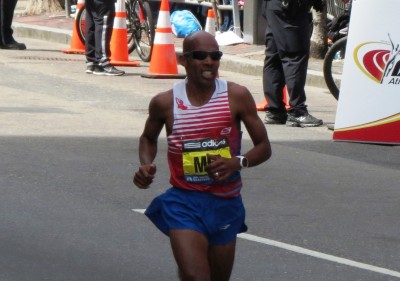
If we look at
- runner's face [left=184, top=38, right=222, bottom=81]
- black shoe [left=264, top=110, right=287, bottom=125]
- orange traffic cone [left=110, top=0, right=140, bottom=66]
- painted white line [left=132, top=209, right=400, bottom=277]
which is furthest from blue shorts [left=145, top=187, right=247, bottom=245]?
orange traffic cone [left=110, top=0, right=140, bottom=66]

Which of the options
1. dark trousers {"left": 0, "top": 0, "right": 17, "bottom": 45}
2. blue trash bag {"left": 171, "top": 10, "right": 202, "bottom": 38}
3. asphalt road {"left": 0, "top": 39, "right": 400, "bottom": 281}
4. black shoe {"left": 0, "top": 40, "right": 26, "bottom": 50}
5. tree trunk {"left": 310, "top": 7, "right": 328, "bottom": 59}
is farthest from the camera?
blue trash bag {"left": 171, "top": 10, "right": 202, "bottom": 38}

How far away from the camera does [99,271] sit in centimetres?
666

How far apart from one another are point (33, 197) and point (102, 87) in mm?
6521

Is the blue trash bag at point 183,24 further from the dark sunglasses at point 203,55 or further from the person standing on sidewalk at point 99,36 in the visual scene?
the dark sunglasses at point 203,55

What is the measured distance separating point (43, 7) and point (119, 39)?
8359 millimetres

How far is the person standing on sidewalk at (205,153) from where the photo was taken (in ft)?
17.2

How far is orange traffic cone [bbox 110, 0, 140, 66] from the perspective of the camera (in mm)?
17561

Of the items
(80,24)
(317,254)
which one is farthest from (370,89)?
(80,24)

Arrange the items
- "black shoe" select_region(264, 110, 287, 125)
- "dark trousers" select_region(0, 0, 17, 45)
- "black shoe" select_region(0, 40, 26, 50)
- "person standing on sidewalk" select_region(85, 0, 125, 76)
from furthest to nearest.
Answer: "black shoe" select_region(0, 40, 26, 50)
"dark trousers" select_region(0, 0, 17, 45)
"person standing on sidewalk" select_region(85, 0, 125, 76)
"black shoe" select_region(264, 110, 287, 125)

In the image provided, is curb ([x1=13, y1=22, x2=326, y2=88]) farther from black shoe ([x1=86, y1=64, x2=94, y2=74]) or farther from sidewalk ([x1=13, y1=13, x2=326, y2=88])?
black shoe ([x1=86, y1=64, x2=94, y2=74])

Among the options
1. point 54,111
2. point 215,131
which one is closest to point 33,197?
point 215,131

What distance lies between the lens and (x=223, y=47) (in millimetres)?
19797

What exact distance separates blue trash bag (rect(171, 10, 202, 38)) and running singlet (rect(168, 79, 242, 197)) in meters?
15.9

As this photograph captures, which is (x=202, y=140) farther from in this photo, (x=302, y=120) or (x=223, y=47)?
(x=223, y=47)
